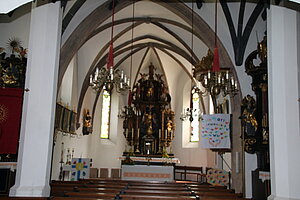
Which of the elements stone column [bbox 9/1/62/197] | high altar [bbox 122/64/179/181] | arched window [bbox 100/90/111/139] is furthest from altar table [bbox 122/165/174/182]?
stone column [bbox 9/1/62/197]

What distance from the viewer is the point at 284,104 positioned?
570cm

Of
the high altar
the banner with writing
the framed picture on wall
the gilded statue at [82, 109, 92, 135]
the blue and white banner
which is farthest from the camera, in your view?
the high altar

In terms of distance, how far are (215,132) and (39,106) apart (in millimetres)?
5418

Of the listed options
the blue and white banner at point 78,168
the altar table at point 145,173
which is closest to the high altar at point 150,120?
the altar table at point 145,173

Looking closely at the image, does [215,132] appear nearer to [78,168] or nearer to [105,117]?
[78,168]

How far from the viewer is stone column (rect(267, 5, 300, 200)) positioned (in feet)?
18.1

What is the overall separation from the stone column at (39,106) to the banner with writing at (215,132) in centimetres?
490

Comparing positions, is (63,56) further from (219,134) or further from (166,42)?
(166,42)

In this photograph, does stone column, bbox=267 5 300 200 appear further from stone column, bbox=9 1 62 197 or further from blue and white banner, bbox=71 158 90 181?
blue and white banner, bbox=71 158 90 181

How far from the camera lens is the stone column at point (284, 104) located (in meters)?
5.52

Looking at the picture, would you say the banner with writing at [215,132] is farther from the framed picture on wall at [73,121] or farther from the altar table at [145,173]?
the framed picture on wall at [73,121]

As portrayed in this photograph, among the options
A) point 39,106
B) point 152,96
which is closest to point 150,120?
point 152,96

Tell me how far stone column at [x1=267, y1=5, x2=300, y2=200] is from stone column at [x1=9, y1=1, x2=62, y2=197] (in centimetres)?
384

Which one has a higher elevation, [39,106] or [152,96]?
[152,96]
